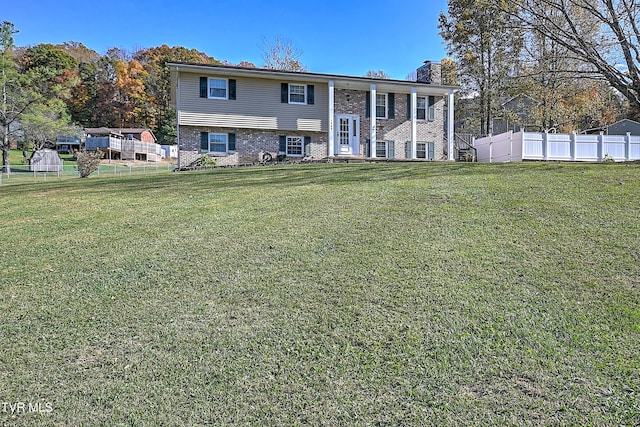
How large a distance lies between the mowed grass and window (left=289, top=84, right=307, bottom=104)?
14.1 meters

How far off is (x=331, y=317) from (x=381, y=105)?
18.5 m

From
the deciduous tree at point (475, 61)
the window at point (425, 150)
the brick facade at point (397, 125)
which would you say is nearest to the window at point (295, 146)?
the brick facade at point (397, 125)

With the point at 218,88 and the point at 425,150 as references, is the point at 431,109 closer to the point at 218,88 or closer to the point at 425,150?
the point at 425,150

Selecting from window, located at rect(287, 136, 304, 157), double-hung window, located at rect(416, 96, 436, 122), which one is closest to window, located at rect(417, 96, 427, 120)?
double-hung window, located at rect(416, 96, 436, 122)

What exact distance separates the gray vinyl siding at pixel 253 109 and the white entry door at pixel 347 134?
2.51 ft

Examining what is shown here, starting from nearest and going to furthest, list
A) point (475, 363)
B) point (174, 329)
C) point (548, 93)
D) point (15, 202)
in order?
point (475, 363) → point (174, 329) → point (15, 202) → point (548, 93)

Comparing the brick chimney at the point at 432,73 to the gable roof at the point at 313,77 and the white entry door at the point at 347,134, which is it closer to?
the gable roof at the point at 313,77

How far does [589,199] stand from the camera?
21.3 feet

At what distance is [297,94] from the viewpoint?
19469mm

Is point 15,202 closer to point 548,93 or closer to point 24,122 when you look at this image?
point 24,122

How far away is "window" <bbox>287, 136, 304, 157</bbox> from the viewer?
64.4 ft

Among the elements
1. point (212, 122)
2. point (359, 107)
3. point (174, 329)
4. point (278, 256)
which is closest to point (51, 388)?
point (174, 329)

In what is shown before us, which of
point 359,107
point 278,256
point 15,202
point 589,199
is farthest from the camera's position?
point 359,107

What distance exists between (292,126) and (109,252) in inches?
597
